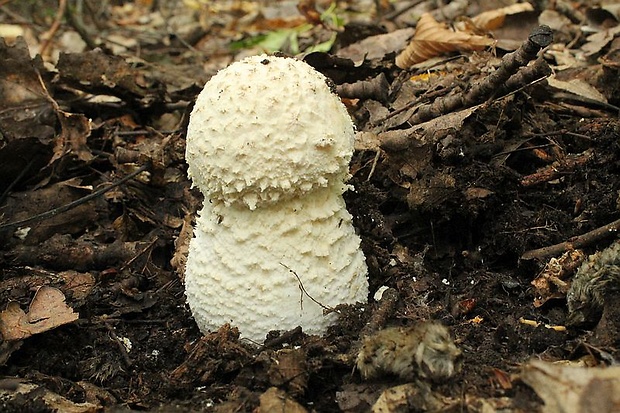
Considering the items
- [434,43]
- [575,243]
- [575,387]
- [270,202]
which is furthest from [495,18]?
[575,387]

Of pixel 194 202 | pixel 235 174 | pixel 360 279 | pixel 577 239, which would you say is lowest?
pixel 194 202

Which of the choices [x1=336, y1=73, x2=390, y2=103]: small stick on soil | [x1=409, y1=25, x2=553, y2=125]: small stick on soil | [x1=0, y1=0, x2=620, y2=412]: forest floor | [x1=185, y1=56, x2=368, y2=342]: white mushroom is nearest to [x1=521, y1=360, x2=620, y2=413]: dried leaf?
[x1=0, y1=0, x2=620, y2=412]: forest floor

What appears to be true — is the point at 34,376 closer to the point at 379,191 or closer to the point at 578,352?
the point at 379,191

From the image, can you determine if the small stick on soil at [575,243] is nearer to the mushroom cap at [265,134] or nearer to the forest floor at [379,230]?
the forest floor at [379,230]

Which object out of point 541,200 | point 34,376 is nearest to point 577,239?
point 541,200

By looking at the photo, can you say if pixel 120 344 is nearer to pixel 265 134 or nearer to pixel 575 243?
pixel 265 134

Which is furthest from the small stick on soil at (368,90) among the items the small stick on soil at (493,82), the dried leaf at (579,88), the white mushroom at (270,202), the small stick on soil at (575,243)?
the small stick on soil at (575,243)
